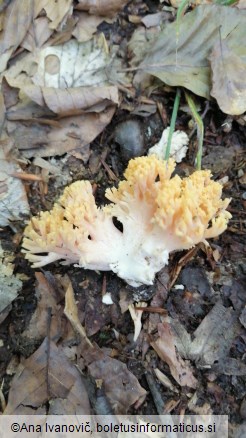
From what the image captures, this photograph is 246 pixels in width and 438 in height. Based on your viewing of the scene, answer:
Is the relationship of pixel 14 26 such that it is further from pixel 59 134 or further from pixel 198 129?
pixel 198 129

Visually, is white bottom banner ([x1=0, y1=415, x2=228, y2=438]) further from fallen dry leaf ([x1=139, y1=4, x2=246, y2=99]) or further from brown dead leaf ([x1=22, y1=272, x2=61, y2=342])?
fallen dry leaf ([x1=139, y1=4, x2=246, y2=99])

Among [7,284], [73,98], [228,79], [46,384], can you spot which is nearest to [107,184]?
[73,98]

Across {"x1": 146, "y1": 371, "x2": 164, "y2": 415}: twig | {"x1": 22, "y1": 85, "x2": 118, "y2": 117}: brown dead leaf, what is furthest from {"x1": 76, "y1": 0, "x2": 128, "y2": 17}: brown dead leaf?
{"x1": 146, "y1": 371, "x2": 164, "y2": 415}: twig

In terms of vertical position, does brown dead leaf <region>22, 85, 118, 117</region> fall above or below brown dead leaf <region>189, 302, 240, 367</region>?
above

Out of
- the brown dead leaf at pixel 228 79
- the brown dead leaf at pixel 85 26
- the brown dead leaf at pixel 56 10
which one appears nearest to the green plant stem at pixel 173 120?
the brown dead leaf at pixel 228 79

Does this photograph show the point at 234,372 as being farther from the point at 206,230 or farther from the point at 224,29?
the point at 224,29

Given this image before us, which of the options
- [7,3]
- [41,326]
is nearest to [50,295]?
[41,326]

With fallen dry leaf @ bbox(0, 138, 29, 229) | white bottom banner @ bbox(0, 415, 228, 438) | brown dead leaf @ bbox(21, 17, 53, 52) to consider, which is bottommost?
white bottom banner @ bbox(0, 415, 228, 438)
